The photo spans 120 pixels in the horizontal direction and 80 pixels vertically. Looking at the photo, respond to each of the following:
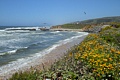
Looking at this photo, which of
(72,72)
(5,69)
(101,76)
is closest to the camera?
(101,76)

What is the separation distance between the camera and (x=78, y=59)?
25.1 feet

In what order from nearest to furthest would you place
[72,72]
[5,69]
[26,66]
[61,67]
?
1. [72,72]
2. [61,67]
3. [5,69]
4. [26,66]

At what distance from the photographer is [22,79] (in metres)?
6.63

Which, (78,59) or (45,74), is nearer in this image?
(45,74)

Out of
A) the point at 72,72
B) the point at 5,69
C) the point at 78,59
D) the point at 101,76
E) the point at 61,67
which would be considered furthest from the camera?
the point at 5,69

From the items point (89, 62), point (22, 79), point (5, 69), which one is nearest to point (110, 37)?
point (5, 69)

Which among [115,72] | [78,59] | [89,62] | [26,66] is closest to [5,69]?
[26,66]

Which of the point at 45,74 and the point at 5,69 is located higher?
the point at 45,74

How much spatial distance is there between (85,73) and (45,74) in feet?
4.07

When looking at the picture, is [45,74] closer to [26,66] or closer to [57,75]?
[57,75]

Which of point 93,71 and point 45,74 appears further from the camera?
point 45,74

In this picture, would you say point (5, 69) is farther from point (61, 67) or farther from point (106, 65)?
point (106, 65)

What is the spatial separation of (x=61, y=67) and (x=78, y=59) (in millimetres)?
928

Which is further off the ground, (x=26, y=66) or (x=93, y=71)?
(x=93, y=71)
